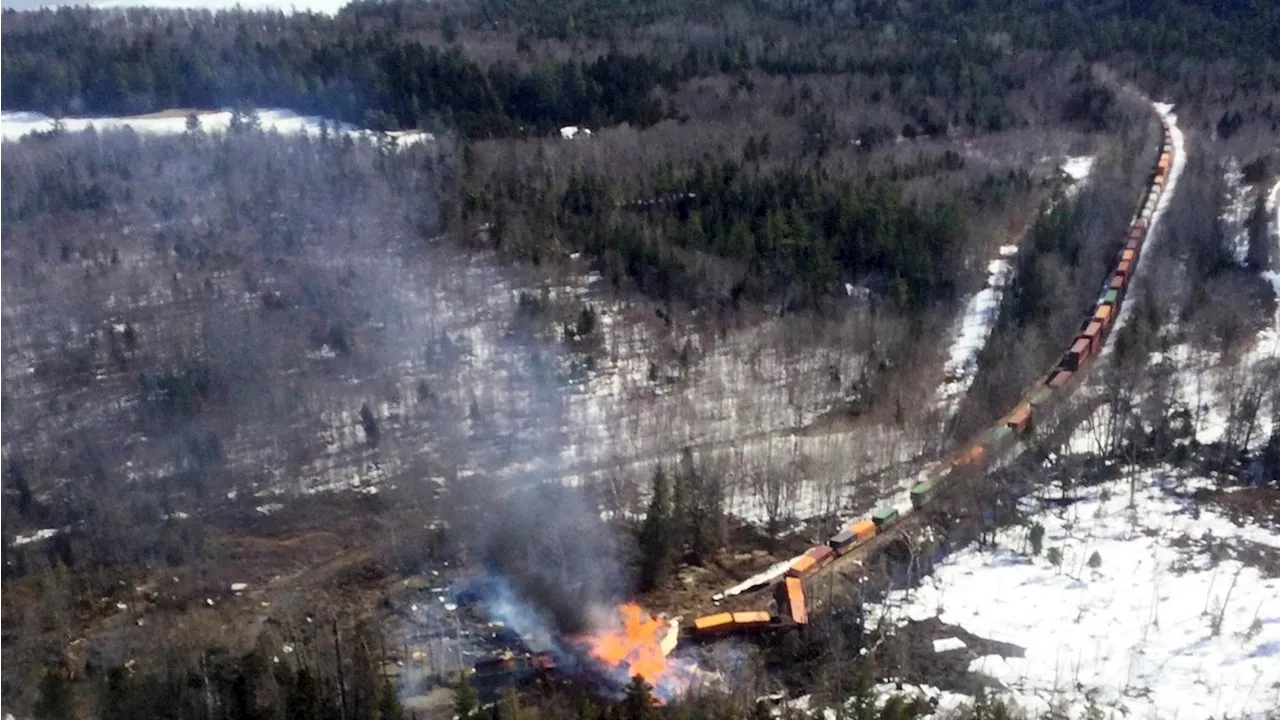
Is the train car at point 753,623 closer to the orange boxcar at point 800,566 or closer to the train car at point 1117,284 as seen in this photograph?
the orange boxcar at point 800,566

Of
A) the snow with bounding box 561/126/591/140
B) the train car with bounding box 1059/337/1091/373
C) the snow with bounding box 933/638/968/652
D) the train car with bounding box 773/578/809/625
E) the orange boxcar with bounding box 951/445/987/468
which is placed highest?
the snow with bounding box 561/126/591/140

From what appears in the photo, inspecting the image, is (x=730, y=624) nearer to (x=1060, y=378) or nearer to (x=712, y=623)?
(x=712, y=623)

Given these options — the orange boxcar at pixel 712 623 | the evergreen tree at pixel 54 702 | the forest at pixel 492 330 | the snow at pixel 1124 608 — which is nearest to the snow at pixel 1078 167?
the forest at pixel 492 330

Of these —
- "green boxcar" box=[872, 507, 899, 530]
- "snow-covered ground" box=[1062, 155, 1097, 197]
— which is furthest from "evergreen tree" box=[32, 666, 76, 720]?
"snow-covered ground" box=[1062, 155, 1097, 197]

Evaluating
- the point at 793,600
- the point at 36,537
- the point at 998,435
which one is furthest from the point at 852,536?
the point at 36,537

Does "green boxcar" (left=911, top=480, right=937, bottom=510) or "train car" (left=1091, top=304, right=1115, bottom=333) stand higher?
"train car" (left=1091, top=304, right=1115, bottom=333)

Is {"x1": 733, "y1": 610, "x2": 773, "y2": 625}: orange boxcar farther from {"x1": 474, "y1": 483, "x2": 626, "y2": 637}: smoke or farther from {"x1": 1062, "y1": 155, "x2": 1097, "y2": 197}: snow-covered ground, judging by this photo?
{"x1": 1062, "y1": 155, "x2": 1097, "y2": 197}: snow-covered ground

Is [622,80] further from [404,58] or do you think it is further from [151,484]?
[151,484]
